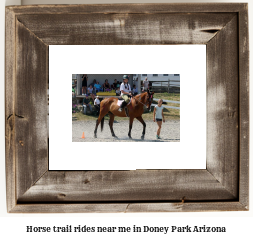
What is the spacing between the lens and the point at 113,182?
3.35 feet

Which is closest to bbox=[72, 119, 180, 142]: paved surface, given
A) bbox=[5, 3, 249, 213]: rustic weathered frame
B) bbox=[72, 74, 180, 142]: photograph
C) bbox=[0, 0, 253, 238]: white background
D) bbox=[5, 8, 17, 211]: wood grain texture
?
bbox=[72, 74, 180, 142]: photograph

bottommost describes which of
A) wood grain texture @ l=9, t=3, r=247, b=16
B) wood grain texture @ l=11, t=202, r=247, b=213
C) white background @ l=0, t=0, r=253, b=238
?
white background @ l=0, t=0, r=253, b=238

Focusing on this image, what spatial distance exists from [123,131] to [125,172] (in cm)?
18

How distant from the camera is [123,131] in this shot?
3.42ft

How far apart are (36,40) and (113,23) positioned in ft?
1.12

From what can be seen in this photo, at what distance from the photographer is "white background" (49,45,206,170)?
3.34 ft

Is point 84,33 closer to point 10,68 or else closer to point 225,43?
point 10,68

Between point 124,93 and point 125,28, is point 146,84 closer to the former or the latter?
point 124,93

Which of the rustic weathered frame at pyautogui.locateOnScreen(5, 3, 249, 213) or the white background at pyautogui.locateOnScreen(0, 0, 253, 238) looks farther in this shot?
the white background at pyautogui.locateOnScreen(0, 0, 253, 238)

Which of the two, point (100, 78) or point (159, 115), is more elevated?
point (100, 78)

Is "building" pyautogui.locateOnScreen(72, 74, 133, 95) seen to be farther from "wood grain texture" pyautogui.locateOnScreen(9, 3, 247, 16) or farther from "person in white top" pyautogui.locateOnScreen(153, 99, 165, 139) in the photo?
"wood grain texture" pyautogui.locateOnScreen(9, 3, 247, 16)
